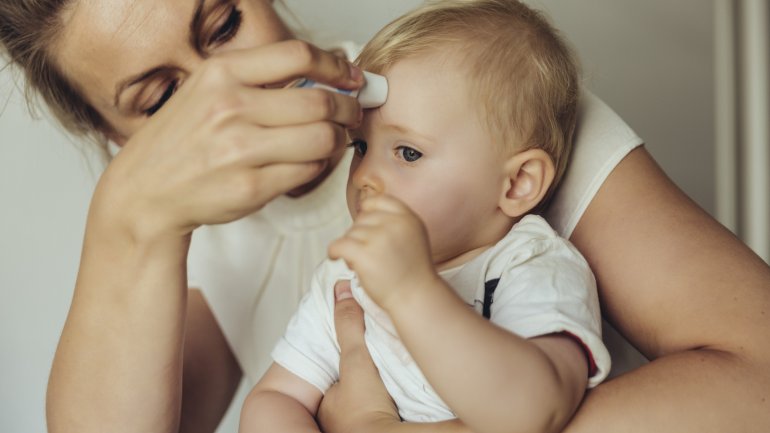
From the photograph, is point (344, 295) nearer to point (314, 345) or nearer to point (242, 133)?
point (314, 345)

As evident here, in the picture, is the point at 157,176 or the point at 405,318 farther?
the point at 157,176

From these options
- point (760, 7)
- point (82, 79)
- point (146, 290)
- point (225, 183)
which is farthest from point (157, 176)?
point (760, 7)

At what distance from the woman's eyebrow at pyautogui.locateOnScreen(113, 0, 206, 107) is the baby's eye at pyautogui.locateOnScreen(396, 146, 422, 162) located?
1.17ft

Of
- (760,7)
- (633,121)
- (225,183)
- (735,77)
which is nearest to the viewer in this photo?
(225,183)

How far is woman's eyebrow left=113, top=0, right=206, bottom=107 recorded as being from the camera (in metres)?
1.13

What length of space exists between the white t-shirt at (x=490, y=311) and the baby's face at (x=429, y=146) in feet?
0.28

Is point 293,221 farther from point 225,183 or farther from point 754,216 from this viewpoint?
point 754,216

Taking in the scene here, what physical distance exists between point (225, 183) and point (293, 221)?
30.4 inches

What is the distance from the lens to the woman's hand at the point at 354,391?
39.8 inches

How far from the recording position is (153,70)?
115 centimetres

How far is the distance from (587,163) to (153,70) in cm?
66

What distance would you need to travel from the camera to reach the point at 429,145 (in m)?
1.02

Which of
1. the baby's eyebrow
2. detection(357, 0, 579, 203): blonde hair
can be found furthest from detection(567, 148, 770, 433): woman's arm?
the baby's eyebrow

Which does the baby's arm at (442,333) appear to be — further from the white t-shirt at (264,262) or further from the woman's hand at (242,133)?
the white t-shirt at (264,262)
